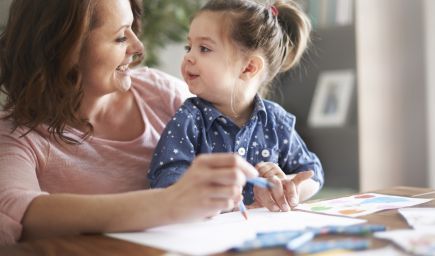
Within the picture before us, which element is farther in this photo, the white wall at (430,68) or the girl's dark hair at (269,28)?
the white wall at (430,68)

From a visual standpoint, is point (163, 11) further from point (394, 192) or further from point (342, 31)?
point (394, 192)

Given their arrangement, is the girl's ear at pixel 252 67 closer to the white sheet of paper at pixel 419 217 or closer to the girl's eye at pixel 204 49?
the girl's eye at pixel 204 49

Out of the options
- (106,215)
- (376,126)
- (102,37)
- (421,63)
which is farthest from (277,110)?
(421,63)

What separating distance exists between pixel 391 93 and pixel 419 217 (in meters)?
2.03

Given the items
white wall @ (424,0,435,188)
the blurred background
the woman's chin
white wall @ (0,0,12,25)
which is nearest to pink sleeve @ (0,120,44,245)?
the woman's chin

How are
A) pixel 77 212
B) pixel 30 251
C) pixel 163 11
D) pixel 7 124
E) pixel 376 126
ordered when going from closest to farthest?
pixel 30 251 < pixel 77 212 < pixel 7 124 < pixel 163 11 < pixel 376 126

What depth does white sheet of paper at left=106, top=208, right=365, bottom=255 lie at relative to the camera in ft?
2.60

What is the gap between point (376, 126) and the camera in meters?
2.81

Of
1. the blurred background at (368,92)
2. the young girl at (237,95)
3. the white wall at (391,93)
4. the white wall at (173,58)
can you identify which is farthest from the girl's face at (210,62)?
the white wall at (173,58)

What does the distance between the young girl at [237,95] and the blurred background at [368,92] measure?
128 cm

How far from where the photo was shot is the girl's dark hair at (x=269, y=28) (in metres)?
1.39

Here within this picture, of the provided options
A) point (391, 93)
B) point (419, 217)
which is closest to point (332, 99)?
point (391, 93)

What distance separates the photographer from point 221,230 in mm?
889

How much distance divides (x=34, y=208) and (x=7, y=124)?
0.32 metres
